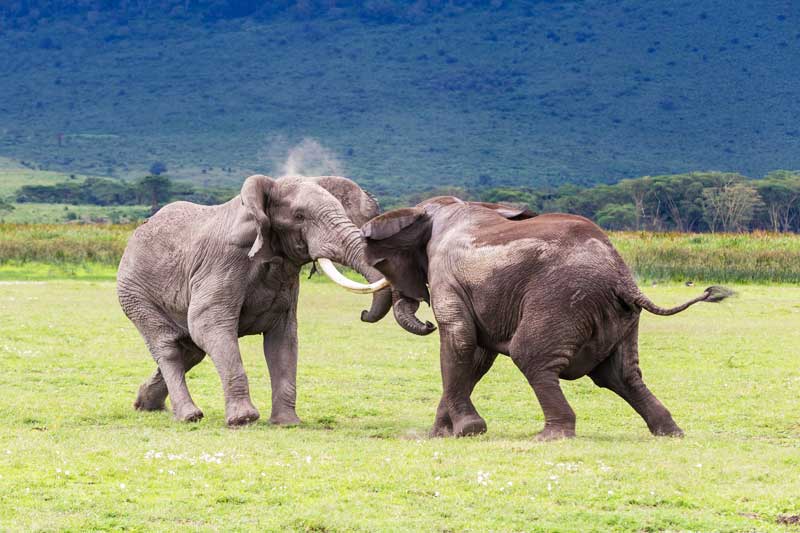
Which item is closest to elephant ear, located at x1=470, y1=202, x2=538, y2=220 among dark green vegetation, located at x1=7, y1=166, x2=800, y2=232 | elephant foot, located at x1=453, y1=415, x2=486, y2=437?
elephant foot, located at x1=453, y1=415, x2=486, y2=437

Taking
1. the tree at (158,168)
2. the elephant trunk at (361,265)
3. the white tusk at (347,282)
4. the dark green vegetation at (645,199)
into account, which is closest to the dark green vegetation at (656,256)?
the elephant trunk at (361,265)

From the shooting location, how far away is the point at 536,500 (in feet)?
27.0

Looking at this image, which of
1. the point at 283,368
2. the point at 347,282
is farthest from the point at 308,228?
the point at 283,368

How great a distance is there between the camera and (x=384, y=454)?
9922 mm

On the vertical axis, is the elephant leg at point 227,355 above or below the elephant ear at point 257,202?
below

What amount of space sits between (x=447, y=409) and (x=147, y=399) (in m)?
3.53

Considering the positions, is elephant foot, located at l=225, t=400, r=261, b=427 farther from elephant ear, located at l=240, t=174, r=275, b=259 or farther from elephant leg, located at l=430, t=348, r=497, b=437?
elephant leg, located at l=430, t=348, r=497, b=437

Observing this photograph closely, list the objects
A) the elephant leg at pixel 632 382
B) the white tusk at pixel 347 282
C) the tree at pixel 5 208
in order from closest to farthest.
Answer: the elephant leg at pixel 632 382, the white tusk at pixel 347 282, the tree at pixel 5 208

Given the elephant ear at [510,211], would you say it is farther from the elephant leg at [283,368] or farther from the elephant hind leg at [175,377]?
the elephant hind leg at [175,377]

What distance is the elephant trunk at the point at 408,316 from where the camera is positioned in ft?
37.6

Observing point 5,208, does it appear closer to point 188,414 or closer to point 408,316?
point 188,414

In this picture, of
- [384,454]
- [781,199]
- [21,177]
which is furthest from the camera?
[21,177]

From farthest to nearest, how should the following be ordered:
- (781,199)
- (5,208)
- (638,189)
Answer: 1. (638,189)
2. (781,199)
3. (5,208)

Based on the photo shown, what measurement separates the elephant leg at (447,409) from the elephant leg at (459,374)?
8cm
